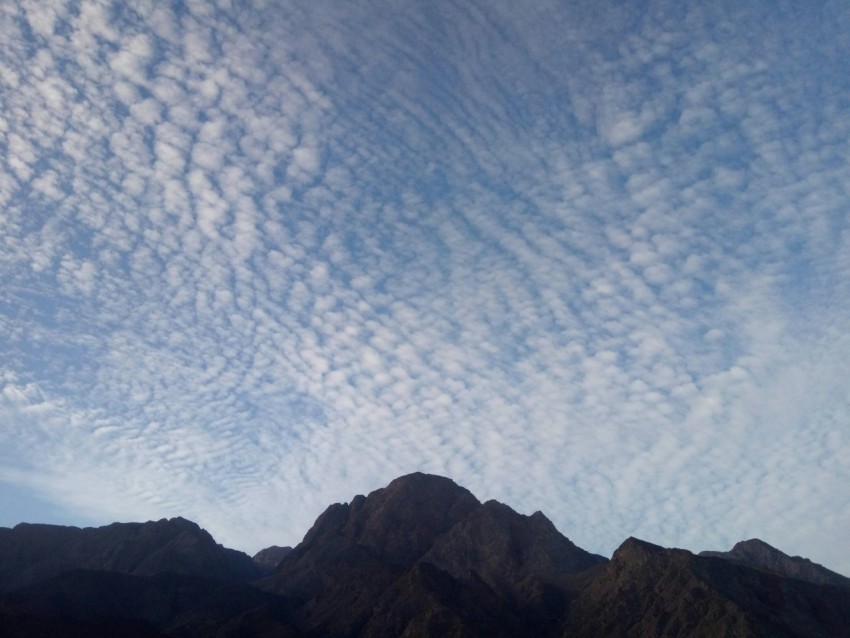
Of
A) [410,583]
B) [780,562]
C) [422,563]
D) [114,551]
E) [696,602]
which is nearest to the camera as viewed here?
[696,602]

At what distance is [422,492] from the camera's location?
18800 cm

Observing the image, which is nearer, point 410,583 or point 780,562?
point 410,583

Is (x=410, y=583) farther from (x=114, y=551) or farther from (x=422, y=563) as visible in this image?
(x=114, y=551)

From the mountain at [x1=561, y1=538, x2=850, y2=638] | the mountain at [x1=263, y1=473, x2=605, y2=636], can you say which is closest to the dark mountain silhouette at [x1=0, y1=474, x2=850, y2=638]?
the mountain at [x1=561, y1=538, x2=850, y2=638]

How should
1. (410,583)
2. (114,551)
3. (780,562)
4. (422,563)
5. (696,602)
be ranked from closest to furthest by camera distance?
(696,602), (410,583), (422,563), (780,562), (114,551)

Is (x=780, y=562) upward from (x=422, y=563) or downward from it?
upward

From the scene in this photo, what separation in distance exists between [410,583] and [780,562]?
81.0 m

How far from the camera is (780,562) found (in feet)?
508

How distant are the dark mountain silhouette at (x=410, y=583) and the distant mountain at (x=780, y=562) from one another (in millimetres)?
391

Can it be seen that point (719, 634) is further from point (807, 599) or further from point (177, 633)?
point (177, 633)

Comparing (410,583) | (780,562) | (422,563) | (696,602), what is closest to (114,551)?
(422,563)

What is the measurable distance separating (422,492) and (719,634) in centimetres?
9913

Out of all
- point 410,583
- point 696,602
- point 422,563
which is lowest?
point 696,602

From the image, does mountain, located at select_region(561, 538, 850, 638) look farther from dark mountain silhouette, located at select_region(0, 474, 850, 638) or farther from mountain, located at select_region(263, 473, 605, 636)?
mountain, located at select_region(263, 473, 605, 636)
